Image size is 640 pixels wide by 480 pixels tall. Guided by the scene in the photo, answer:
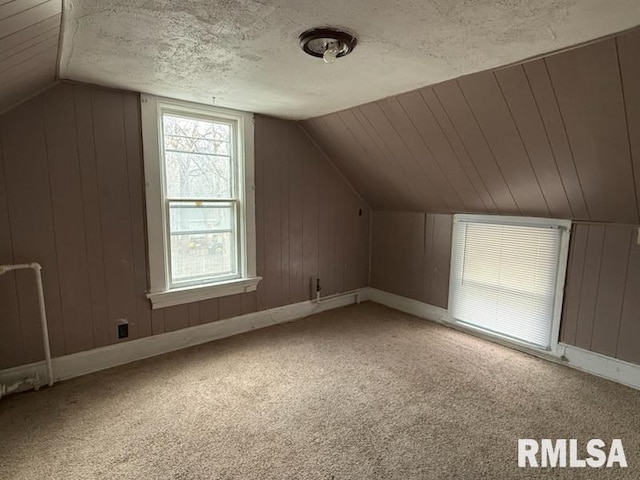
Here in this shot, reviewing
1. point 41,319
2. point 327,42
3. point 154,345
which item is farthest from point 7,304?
point 327,42

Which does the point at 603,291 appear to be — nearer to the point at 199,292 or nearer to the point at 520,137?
the point at 520,137

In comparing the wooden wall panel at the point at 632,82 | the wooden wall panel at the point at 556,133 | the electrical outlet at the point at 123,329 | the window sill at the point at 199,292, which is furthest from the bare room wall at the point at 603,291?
the electrical outlet at the point at 123,329

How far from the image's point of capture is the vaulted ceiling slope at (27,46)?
1219mm

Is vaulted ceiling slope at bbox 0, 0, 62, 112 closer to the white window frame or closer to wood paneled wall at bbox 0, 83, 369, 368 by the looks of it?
wood paneled wall at bbox 0, 83, 369, 368

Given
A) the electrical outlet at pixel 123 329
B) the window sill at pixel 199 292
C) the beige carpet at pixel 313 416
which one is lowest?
the beige carpet at pixel 313 416

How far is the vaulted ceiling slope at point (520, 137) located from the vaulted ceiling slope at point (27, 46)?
2.09 meters

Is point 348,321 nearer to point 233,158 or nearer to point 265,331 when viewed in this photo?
point 265,331

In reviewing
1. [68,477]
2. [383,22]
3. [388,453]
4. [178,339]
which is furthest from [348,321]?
[383,22]

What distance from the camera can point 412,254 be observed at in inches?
157

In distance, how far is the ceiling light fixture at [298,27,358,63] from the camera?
1.65m

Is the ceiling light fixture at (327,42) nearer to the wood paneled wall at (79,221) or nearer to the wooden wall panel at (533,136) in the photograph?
the wooden wall panel at (533,136)

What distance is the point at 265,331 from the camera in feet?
11.5

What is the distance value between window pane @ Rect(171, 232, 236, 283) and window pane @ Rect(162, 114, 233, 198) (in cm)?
39

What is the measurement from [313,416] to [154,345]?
1600mm
